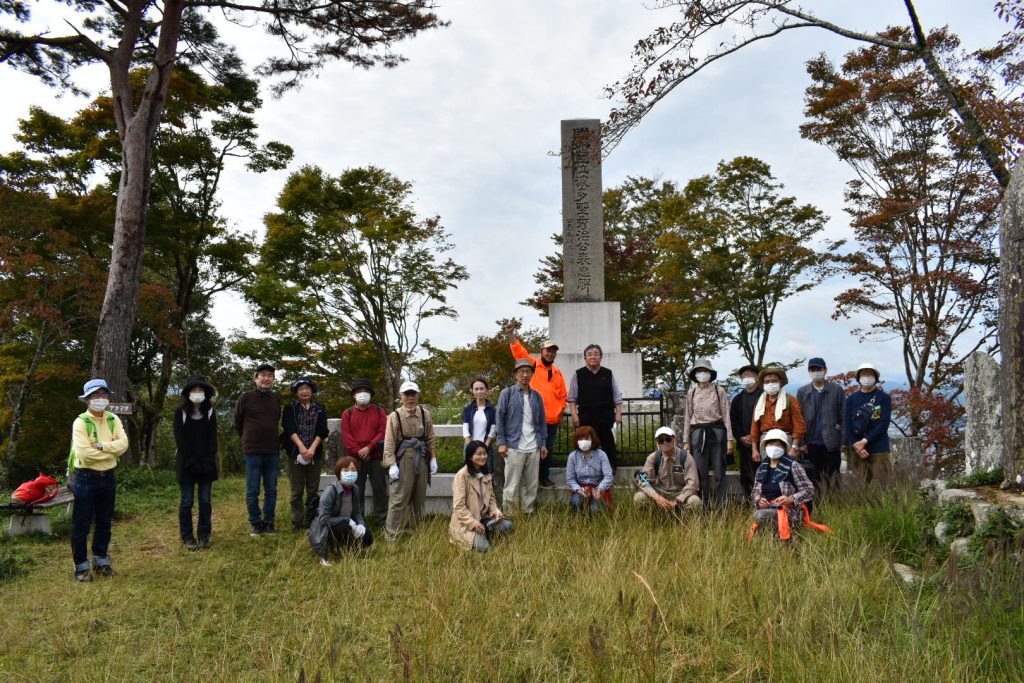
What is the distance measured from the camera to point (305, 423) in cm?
760

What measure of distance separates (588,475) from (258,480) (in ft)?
11.9

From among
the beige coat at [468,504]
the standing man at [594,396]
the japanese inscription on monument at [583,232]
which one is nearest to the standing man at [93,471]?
the beige coat at [468,504]

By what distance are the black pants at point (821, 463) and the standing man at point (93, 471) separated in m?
6.63

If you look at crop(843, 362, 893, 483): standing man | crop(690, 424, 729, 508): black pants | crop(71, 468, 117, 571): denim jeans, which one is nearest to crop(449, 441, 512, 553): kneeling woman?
crop(690, 424, 729, 508): black pants

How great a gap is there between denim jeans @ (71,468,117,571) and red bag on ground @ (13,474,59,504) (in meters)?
2.26

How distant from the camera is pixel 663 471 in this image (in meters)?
6.90

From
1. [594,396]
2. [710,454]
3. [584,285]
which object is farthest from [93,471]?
[584,285]

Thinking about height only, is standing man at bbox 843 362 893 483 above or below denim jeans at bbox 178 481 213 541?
above

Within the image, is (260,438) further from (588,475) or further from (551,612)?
(551,612)

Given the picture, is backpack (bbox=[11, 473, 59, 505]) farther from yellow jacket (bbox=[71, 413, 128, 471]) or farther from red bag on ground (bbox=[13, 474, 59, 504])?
yellow jacket (bbox=[71, 413, 128, 471])

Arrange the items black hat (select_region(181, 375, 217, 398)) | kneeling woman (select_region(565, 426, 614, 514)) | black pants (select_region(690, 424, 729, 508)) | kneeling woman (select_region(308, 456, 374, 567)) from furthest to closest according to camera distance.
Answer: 1. black pants (select_region(690, 424, 729, 508))
2. kneeling woman (select_region(565, 426, 614, 514))
3. black hat (select_region(181, 375, 217, 398))
4. kneeling woman (select_region(308, 456, 374, 567))

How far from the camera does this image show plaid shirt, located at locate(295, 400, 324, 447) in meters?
7.59

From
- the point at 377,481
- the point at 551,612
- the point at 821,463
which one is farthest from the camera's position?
the point at 377,481

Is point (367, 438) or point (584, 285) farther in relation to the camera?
point (584, 285)
